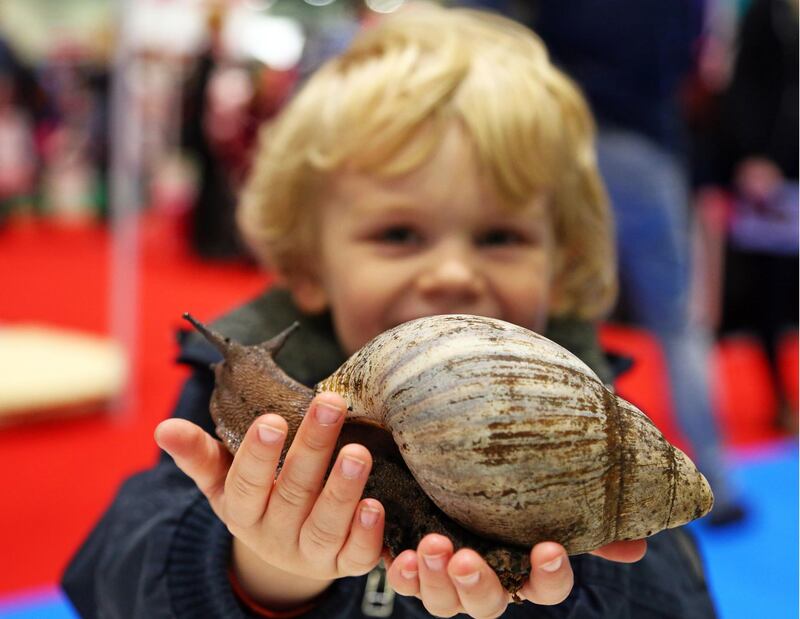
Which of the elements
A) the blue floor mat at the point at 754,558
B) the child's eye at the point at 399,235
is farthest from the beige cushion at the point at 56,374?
the child's eye at the point at 399,235

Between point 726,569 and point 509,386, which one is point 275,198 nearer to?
point 509,386

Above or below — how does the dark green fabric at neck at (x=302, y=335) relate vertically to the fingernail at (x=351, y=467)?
below

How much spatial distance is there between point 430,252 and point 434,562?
0.32 meters

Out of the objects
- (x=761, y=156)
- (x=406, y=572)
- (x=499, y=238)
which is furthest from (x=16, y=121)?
(x=406, y=572)

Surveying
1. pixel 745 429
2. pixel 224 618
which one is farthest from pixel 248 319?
pixel 745 429

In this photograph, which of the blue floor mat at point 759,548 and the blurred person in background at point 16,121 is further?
the blurred person in background at point 16,121

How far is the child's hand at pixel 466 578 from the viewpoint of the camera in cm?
38

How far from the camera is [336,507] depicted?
41 cm

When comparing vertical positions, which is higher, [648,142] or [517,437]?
[517,437]

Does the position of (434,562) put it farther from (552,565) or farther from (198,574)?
(198,574)

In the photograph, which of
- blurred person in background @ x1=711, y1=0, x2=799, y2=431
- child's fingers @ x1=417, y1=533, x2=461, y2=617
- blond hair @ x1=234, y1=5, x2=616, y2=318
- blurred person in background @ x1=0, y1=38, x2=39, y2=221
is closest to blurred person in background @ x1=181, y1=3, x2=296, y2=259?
blurred person in background @ x1=0, y1=38, x2=39, y2=221

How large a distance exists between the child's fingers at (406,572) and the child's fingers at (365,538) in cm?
1

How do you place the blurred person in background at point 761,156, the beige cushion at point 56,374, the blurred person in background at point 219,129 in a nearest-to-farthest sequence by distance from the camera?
the blurred person in background at point 761,156
the beige cushion at point 56,374
the blurred person in background at point 219,129

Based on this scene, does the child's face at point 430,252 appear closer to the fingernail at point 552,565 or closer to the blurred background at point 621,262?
the blurred background at point 621,262
